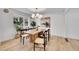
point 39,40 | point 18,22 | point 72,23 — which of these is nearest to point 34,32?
point 39,40

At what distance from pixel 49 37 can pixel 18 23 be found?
0.53 metres

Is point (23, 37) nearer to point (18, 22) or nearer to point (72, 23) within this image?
point (18, 22)

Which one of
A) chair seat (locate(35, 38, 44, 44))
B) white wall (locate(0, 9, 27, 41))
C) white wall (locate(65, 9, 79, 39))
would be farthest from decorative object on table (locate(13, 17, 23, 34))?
white wall (locate(65, 9, 79, 39))

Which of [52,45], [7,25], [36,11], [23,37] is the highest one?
[36,11]

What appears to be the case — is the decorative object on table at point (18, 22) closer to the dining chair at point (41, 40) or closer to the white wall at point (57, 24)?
the dining chair at point (41, 40)

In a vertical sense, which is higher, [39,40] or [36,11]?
[36,11]

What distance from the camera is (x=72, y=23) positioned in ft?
4.89

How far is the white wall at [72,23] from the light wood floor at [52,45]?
0.30 feet

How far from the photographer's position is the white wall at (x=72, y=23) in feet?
4.81

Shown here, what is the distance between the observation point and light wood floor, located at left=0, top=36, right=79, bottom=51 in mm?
1480

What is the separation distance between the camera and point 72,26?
1490 millimetres

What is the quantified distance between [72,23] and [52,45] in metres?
0.45
